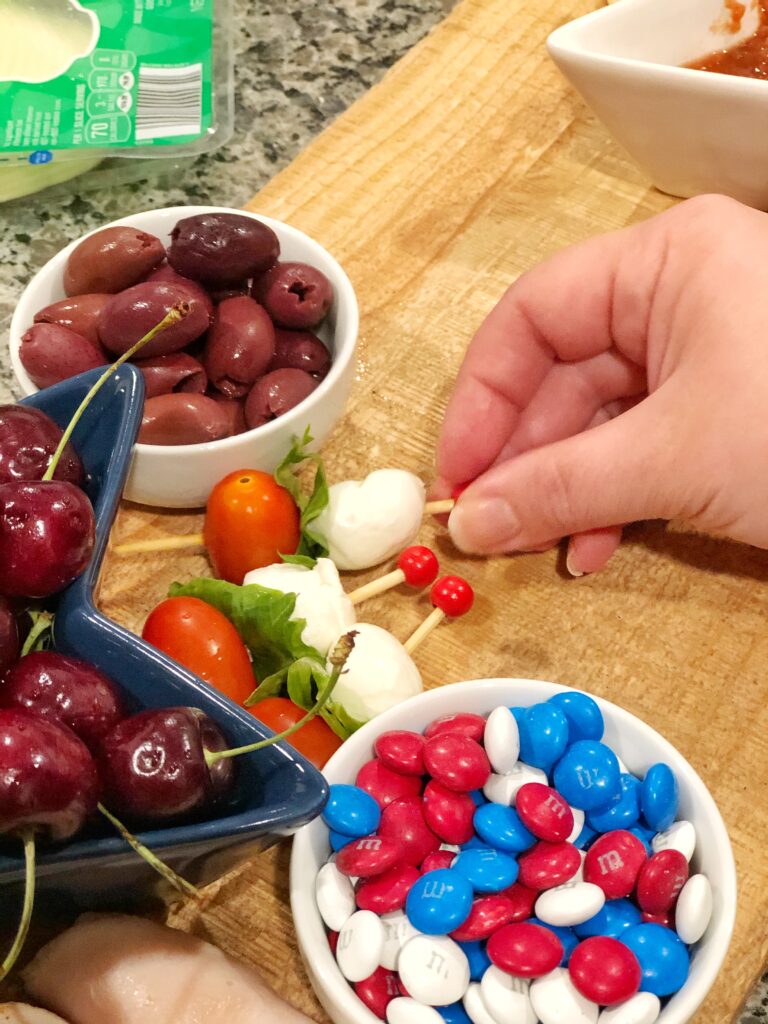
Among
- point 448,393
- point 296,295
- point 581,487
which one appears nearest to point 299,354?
point 296,295

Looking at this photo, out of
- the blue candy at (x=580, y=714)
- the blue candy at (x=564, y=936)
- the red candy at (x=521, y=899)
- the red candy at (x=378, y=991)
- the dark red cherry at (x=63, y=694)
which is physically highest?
the dark red cherry at (x=63, y=694)

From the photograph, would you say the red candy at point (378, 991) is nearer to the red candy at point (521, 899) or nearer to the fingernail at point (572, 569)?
the red candy at point (521, 899)

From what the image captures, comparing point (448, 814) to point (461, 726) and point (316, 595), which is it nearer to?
point (461, 726)

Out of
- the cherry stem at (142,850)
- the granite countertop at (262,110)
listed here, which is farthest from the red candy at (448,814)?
the granite countertop at (262,110)

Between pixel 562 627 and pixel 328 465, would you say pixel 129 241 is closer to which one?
pixel 328 465

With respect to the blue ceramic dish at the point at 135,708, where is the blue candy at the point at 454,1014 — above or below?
below
